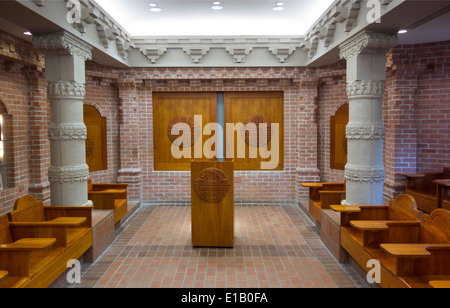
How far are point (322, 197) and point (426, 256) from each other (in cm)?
339

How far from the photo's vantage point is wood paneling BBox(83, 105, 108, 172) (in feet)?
29.1

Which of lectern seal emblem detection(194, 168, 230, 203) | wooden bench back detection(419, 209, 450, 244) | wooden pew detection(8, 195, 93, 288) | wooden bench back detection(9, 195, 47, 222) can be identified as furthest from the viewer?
lectern seal emblem detection(194, 168, 230, 203)

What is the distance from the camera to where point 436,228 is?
12.9 ft

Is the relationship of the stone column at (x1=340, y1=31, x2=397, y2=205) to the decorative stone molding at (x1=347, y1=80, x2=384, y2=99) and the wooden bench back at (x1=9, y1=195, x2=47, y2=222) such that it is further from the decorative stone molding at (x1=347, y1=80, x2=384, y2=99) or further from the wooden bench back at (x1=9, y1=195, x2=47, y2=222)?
the wooden bench back at (x1=9, y1=195, x2=47, y2=222)

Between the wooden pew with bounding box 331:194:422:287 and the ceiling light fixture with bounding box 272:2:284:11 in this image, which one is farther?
the ceiling light fixture with bounding box 272:2:284:11

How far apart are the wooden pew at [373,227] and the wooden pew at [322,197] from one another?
134cm

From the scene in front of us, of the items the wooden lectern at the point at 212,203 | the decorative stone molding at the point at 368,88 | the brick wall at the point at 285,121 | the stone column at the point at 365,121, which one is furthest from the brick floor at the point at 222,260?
the decorative stone molding at the point at 368,88

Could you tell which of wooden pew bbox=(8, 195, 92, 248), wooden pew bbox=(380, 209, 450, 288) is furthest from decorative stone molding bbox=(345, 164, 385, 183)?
wooden pew bbox=(8, 195, 92, 248)

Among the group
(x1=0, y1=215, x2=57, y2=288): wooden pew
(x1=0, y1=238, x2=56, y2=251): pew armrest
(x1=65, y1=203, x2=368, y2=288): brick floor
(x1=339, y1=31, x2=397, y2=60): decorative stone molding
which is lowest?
(x1=65, y1=203, x2=368, y2=288): brick floor

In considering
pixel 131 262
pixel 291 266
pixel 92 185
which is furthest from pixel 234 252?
pixel 92 185

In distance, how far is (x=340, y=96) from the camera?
891cm

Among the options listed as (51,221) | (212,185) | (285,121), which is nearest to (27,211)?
(51,221)

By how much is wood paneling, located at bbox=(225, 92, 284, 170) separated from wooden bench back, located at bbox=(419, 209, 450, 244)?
5.38 metres

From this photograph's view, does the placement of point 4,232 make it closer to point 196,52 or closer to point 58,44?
point 58,44
